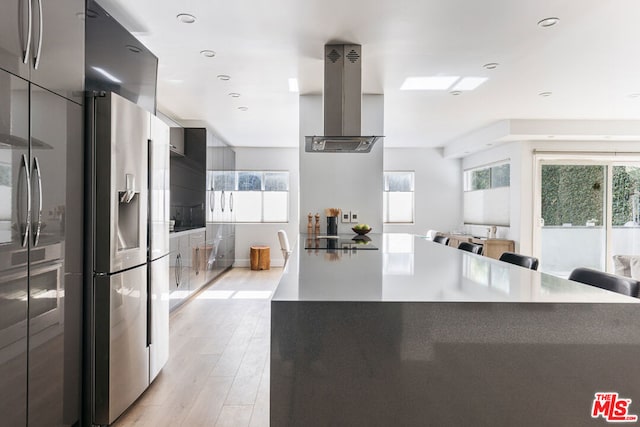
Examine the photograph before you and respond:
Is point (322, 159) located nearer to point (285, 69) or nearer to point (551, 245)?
point (285, 69)

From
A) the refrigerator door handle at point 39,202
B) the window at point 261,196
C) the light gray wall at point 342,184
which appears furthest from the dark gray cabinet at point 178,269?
the window at point 261,196

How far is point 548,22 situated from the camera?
2.83m

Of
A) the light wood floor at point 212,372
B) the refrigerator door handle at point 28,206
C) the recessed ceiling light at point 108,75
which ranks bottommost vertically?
the light wood floor at point 212,372

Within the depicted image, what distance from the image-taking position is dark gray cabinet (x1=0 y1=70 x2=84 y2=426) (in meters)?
1.59

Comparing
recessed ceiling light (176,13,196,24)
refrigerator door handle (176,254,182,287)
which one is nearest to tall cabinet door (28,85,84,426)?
recessed ceiling light (176,13,196,24)

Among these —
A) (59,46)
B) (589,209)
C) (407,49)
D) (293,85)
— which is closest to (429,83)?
(407,49)

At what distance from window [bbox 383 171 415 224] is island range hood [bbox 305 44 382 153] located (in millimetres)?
5415

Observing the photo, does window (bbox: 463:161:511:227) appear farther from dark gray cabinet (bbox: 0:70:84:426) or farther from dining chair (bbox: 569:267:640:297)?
dark gray cabinet (bbox: 0:70:84:426)

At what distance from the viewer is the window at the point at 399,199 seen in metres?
8.88

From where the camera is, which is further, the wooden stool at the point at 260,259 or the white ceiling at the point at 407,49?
the wooden stool at the point at 260,259

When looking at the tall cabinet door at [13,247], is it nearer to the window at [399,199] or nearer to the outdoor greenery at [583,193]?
the outdoor greenery at [583,193]

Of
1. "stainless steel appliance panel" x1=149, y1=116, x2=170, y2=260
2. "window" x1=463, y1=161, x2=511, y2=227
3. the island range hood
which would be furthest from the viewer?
"window" x1=463, y1=161, x2=511, y2=227

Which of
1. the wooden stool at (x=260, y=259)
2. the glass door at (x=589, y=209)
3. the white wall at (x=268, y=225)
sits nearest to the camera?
the glass door at (x=589, y=209)

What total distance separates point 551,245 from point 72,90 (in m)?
6.89
